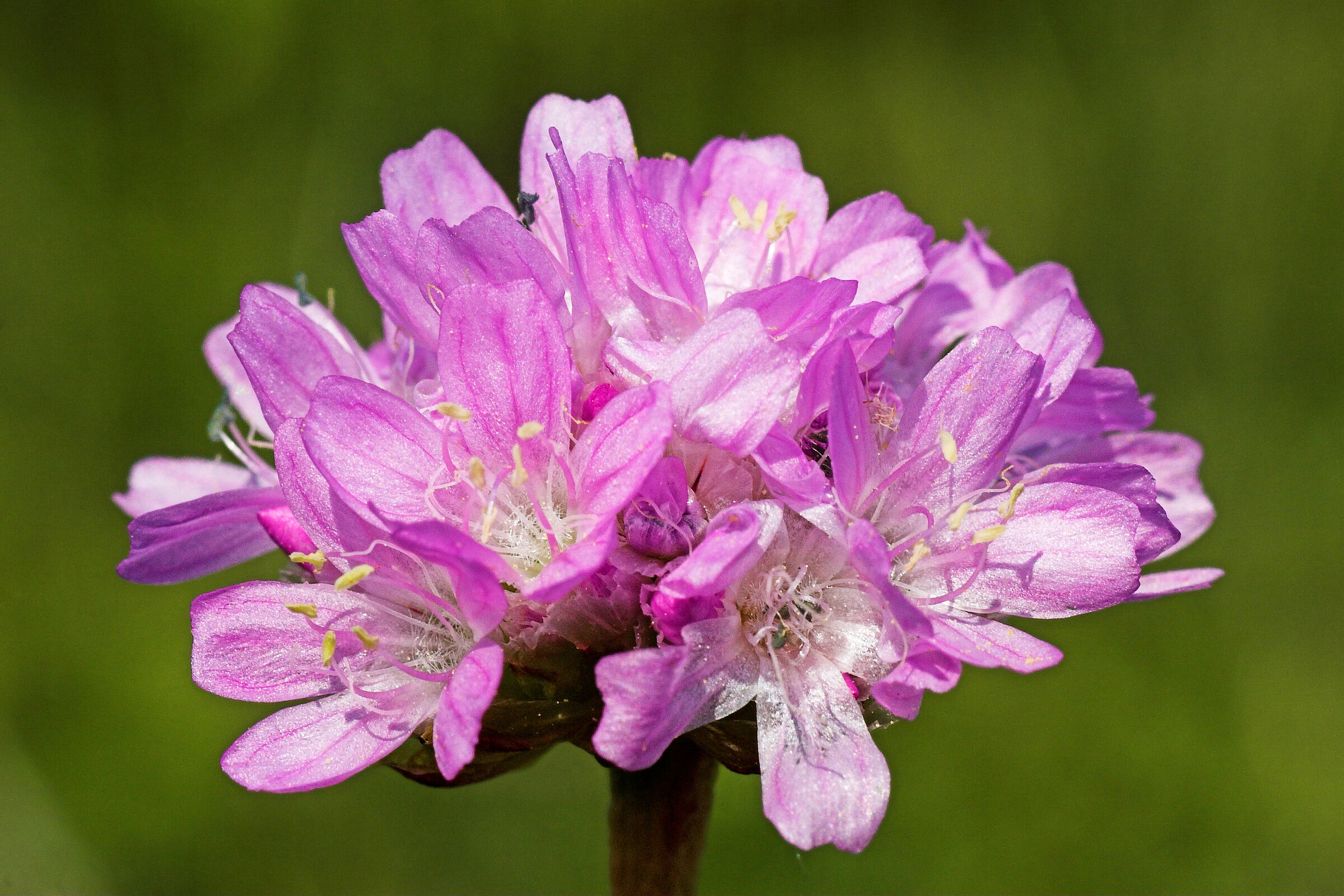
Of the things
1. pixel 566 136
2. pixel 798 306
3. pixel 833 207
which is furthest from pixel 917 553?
pixel 833 207

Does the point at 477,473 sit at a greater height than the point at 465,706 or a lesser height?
greater

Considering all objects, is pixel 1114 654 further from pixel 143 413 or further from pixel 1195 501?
pixel 143 413

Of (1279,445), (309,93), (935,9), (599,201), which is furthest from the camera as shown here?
(935,9)

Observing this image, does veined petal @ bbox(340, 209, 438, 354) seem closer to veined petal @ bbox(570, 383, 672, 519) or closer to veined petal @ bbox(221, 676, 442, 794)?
veined petal @ bbox(570, 383, 672, 519)

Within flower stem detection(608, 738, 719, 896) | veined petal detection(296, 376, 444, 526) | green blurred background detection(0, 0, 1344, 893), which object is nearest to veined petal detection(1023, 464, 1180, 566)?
flower stem detection(608, 738, 719, 896)

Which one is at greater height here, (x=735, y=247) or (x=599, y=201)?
(x=599, y=201)

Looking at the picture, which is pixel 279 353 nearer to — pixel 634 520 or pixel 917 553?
pixel 634 520

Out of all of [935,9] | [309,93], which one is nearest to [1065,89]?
[935,9]

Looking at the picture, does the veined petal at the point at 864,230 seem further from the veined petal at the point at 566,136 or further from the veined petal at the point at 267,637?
the veined petal at the point at 267,637
